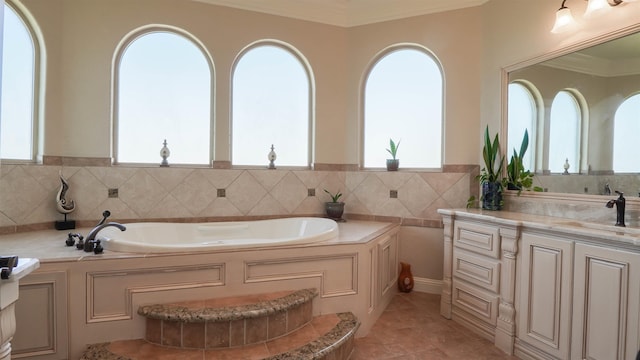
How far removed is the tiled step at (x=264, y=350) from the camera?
5.99ft

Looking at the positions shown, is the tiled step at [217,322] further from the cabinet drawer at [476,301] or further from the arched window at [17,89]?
the arched window at [17,89]

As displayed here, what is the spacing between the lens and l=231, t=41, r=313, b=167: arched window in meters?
3.42

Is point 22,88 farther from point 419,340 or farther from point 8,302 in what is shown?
point 419,340

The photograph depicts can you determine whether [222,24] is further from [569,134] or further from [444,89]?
[569,134]

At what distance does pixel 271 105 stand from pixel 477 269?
2528 mm

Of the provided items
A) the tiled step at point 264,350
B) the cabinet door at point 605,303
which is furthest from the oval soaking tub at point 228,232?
the cabinet door at point 605,303

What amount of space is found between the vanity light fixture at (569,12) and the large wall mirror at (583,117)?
198 millimetres

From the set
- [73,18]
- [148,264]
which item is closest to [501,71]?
[148,264]

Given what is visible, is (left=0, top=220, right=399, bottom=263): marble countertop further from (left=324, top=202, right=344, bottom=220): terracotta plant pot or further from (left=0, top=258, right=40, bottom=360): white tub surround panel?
(left=0, top=258, right=40, bottom=360): white tub surround panel

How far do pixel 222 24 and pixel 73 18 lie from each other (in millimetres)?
1261

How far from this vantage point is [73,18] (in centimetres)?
285

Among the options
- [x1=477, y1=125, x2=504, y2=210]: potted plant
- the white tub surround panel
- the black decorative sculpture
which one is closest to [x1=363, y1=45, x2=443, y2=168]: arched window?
[x1=477, y1=125, x2=504, y2=210]: potted plant

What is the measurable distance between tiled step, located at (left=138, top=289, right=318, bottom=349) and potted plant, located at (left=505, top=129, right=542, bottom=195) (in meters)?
2.05

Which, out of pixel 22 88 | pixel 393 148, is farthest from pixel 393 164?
pixel 22 88
